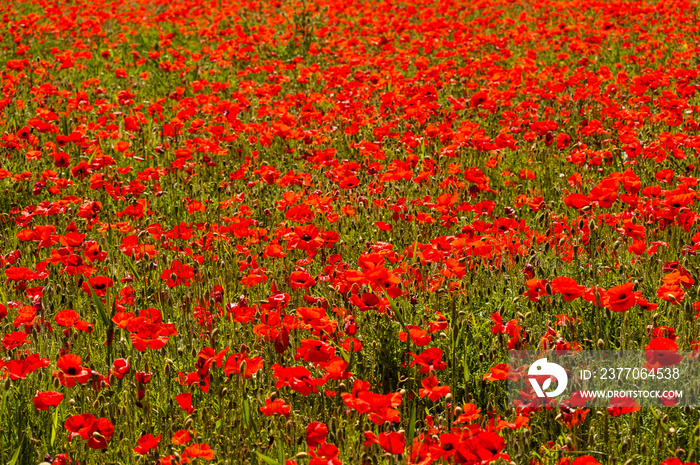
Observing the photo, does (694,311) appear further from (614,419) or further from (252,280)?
(252,280)

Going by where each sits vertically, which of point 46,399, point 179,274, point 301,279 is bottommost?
point 179,274

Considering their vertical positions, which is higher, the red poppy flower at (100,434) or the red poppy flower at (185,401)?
the red poppy flower at (100,434)

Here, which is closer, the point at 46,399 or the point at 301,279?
the point at 46,399

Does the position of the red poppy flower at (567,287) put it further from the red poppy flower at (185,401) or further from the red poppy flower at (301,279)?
the red poppy flower at (185,401)

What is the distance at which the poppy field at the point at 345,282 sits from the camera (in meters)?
2.32

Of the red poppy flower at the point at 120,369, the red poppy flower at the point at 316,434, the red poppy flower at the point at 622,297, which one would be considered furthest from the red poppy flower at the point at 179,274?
the red poppy flower at the point at 622,297

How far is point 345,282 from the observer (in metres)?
2.95

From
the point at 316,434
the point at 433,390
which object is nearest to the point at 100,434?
the point at 316,434

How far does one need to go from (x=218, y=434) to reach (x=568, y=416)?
1.18 meters

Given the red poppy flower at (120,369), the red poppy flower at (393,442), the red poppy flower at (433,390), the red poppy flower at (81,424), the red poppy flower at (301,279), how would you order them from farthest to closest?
the red poppy flower at (301,279), the red poppy flower at (120,369), the red poppy flower at (433,390), the red poppy flower at (81,424), the red poppy flower at (393,442)

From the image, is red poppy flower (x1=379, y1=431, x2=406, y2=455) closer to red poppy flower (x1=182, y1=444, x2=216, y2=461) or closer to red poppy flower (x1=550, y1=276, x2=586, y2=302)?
red poppy flower (x1=182, y1=444, x2=216, y2=461)

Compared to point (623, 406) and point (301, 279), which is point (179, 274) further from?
point (623, 406)

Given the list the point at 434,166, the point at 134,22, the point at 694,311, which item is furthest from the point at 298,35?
the point at 694,311

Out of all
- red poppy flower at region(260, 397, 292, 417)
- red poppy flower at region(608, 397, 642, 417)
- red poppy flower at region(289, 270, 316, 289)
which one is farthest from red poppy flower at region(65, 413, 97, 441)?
red poppy flower at region(608, 397, 642, 417)
